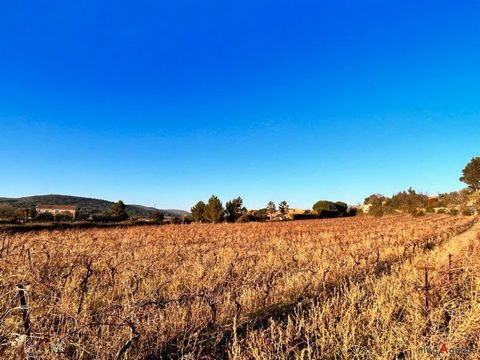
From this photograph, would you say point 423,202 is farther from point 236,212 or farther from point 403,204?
point 236,212

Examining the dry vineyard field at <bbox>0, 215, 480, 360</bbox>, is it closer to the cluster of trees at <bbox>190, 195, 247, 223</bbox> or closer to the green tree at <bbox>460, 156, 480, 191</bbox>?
the cluster of trees at <bbox>190, 195, 247, 223</bbox>

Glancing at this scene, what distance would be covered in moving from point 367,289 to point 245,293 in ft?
7.58

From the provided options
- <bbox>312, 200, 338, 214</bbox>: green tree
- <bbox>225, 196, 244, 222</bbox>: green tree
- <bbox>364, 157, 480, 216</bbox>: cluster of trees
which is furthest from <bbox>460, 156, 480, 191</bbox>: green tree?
<bbox>225, 196, 244, 222</bbox>: green tree

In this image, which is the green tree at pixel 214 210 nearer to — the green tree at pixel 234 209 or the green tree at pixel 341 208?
the green tree at pixel 234 209

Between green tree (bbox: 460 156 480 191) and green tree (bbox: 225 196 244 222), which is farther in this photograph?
green tree (bbox: 460 156 480 191)

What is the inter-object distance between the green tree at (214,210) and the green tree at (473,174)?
4864 centimetres

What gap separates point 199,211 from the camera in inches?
2135

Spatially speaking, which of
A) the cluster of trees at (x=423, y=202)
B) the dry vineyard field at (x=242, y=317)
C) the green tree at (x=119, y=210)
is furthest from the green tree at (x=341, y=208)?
the dry vineyard field at (x=242, y=317)

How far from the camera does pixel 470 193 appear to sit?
65.2m

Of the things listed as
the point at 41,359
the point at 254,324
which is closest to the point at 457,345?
the point at 254,324

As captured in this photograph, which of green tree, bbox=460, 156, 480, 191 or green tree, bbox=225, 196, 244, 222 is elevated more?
green tree, bbox=460, 156, 480, 191

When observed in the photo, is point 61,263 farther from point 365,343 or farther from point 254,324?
point 365,343

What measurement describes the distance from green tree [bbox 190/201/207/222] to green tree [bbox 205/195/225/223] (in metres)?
0.85

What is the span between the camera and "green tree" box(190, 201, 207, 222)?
176 ft
